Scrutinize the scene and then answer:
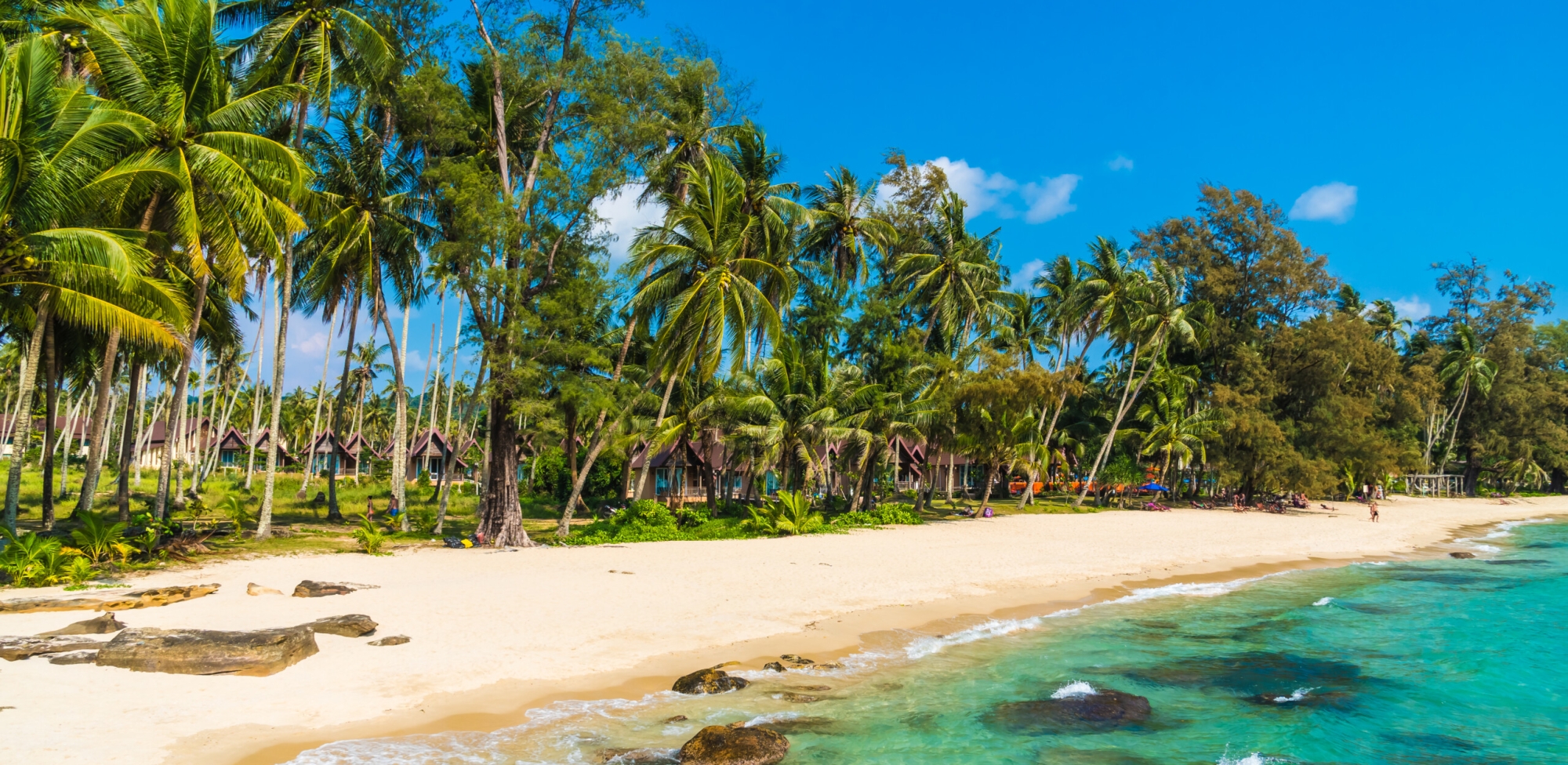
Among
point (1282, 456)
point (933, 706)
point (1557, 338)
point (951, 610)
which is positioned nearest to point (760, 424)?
point (951, 610)

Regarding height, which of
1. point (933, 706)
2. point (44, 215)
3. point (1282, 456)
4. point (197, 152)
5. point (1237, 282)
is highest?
point (1237, 282)

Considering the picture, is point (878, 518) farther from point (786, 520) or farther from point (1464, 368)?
point (1464, 368)

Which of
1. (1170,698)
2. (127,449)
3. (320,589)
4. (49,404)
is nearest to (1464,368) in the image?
(1170,698)

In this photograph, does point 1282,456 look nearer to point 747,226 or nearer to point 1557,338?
point 747,226

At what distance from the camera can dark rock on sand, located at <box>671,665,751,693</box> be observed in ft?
29.1

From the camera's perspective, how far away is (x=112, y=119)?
13023 millimetres

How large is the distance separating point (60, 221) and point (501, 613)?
871 cm

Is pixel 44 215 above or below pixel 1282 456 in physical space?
above

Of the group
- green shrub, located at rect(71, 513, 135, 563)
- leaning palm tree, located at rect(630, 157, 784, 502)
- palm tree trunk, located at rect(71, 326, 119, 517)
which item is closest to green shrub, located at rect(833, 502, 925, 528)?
leaning palm tree, located at rect(630, 157, 784, 502)

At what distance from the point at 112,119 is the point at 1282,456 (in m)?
41.4

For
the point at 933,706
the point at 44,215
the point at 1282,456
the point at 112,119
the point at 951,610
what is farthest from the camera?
the point at 1282,456

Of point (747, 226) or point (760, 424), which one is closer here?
point (747, 226)

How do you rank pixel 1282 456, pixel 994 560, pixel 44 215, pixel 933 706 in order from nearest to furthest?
pixel 933 706 → pixel 44 215 → pixel 994 560 → pixel 1282 456

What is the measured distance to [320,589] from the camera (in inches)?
468
